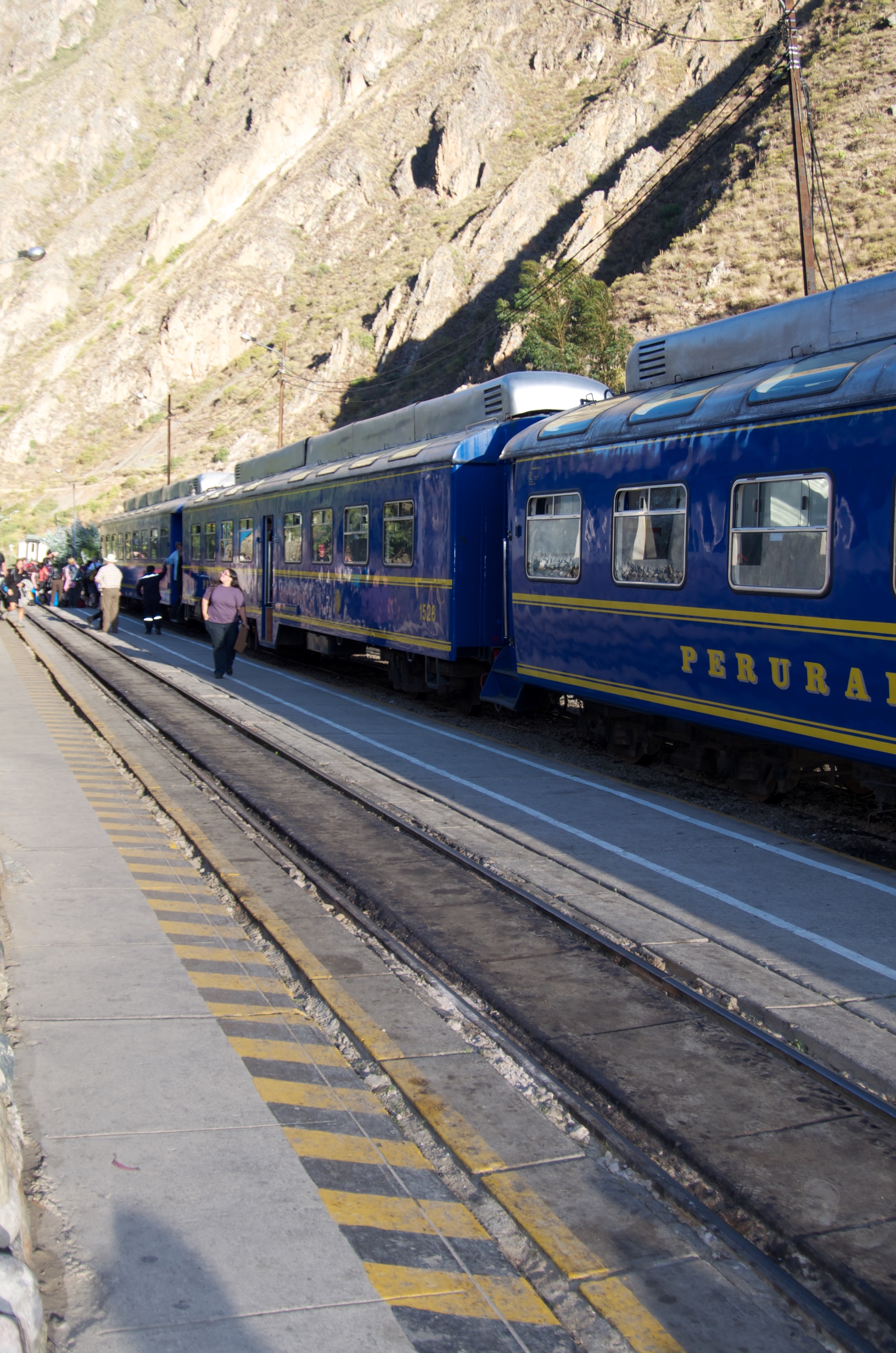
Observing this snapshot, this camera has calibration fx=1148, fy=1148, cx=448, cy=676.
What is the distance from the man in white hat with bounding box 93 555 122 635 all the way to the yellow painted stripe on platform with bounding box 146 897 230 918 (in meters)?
21.7

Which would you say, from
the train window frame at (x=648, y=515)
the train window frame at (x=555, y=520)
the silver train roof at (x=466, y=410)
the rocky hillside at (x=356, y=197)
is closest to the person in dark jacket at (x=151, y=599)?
the silver train roof at (x=466, y=410)

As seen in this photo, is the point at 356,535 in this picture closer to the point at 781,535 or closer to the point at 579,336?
the point at 781,535

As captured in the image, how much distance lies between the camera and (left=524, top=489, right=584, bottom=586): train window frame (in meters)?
11.1

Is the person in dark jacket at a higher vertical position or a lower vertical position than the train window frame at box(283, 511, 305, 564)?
lower

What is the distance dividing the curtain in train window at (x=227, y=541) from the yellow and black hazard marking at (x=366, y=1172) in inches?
738

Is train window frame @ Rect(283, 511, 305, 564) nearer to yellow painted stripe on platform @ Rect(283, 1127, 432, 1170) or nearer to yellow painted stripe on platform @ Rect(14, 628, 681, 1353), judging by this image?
yellow painted stripe on platform @ Rect(14, 628, 681, 1353)

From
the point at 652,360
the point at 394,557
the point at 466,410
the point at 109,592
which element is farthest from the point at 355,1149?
the point at 109,592

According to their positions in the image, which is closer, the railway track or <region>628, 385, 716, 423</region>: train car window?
the railway track

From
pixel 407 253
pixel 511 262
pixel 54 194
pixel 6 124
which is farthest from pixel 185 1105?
pixel 6 124

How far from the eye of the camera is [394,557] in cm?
1549

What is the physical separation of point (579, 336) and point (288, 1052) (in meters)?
48.6

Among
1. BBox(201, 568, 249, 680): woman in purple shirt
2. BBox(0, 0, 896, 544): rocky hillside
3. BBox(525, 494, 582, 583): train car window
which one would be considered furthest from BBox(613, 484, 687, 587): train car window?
BBox(0, 0, 896, 544): rocky hillside

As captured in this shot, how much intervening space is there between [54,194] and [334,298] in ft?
171

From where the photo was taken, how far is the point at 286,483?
20.5 m
